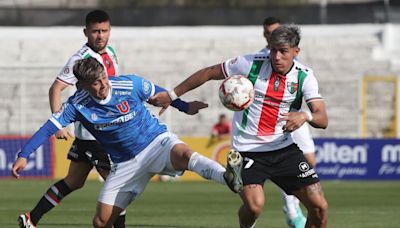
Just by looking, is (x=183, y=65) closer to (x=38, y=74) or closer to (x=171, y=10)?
(x=171, y=10)

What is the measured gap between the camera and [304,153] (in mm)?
13289

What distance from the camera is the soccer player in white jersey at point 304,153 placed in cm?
1303

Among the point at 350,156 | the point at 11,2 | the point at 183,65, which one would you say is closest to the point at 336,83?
the point at 350,156

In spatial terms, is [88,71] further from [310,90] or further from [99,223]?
[310,90]

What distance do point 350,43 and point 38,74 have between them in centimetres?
1101

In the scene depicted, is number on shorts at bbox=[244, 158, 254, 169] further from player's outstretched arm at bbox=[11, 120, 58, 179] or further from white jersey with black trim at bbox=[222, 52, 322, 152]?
player's outstretched arm at bbox=[11, 120, 58, 179]

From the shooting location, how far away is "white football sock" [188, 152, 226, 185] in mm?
9625

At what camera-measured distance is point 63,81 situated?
12008 millimetres

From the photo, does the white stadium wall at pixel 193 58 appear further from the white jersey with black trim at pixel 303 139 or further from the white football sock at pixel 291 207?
the white football sock at pixel 291 207

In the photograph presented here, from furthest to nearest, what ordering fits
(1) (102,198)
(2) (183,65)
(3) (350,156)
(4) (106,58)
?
(2) (183,65)
(3) (350,156)
(4) (106,58)
(1) (102,198)

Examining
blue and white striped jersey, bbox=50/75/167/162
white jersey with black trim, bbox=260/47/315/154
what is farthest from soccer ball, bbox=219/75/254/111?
white jersey with black trim, bbox=260/47/315/154

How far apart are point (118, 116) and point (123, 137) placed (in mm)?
239

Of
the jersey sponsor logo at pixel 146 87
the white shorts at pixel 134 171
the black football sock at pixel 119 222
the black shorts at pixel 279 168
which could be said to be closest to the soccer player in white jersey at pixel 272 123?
the black shorts at pixel 279 168

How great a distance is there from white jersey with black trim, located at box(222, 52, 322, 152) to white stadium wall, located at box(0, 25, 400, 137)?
703 inches
